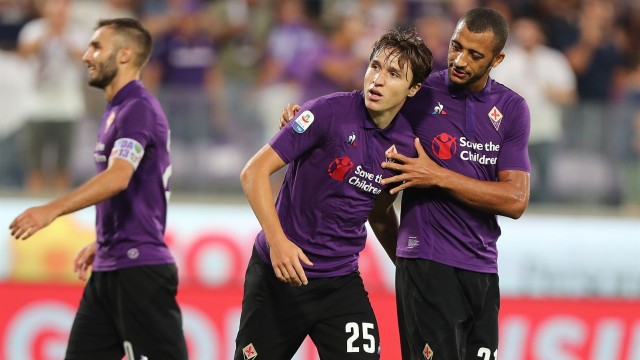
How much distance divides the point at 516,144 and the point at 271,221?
4.29ft

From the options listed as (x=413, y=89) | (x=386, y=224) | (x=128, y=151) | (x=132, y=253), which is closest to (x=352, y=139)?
(x=413, y=89)

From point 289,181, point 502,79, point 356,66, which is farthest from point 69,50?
point 289,181

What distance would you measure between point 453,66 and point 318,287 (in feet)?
4.07

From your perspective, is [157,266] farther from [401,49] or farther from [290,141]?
[401,49]

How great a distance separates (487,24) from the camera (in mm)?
5137

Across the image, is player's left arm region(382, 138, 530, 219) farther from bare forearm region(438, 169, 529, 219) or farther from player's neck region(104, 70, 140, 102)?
player's neck region(104, 70, 140, 102)

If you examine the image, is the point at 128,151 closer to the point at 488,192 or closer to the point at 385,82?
the point at 385,82

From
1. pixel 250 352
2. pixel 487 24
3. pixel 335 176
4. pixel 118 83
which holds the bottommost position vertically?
pixel 250 352

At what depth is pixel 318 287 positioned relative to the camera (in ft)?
17.2

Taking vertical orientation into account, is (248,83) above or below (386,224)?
above

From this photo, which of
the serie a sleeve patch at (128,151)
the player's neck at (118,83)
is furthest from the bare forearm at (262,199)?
the player's neck at (118,83)

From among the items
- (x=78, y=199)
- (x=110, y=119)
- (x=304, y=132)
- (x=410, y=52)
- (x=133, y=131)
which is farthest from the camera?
(x=110, y=119)

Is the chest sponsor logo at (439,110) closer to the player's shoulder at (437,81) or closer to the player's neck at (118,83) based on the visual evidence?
the player's shoulder at (437,81)

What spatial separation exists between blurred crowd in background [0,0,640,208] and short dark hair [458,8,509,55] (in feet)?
14.7
